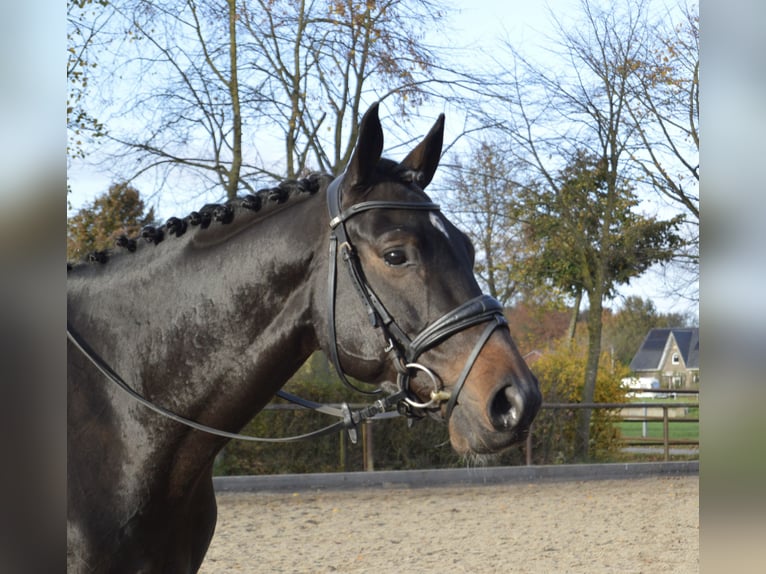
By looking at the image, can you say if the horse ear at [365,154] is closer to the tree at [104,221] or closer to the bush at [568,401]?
the tree at [104,221]

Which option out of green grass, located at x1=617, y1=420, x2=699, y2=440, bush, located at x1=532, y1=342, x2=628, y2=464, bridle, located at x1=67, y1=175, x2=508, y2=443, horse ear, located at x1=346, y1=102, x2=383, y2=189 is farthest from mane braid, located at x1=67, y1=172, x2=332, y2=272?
green grass, located at x1=617, y1=420, x2=699, y2=440

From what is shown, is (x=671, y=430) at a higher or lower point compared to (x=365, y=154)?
lower

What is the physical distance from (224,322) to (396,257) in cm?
60

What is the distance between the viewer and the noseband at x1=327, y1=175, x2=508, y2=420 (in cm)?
213

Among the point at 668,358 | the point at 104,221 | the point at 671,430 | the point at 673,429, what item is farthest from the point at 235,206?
the point at 668,358

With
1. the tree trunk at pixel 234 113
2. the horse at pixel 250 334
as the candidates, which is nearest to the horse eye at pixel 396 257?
the horse at pixel 250 334

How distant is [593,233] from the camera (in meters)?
14.4

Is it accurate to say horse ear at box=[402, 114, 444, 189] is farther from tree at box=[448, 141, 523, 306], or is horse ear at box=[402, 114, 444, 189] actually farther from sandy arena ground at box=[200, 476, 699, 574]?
tree at box=[448, 141, 523, 306]

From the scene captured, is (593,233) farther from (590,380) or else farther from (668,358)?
(668,358)

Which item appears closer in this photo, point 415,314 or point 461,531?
point 415,314

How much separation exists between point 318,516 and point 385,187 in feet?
24.8

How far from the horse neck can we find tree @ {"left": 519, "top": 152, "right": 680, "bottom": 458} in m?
11.6

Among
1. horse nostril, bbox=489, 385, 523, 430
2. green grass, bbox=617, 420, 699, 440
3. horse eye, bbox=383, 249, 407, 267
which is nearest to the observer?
horse nostril, bbox=489, 385, 523, 430
